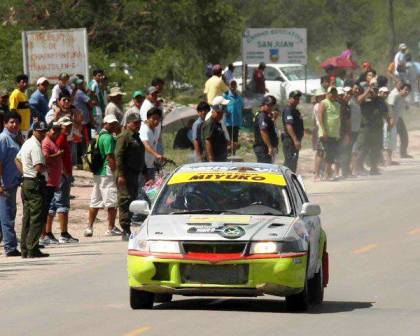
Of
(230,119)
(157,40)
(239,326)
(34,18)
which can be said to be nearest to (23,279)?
(239,326)

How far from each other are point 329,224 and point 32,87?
11959 mm

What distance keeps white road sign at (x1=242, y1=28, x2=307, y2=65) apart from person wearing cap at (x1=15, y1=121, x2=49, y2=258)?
21547 mm

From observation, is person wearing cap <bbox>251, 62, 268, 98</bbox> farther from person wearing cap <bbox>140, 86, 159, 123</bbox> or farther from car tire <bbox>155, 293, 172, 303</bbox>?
car tire <bbox>155, 293, 172, 303</bbox>

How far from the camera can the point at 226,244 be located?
43.7ft

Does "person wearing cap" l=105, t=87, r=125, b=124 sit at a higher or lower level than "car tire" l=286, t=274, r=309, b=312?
higher

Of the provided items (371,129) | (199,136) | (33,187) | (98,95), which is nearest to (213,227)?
(33,187)

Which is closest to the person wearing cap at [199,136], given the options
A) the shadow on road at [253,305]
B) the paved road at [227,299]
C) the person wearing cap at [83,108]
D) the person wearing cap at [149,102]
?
the person wearing cap at [149,102]

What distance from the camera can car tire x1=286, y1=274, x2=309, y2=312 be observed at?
1376 cm

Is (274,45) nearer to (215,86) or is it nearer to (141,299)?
(215,86)

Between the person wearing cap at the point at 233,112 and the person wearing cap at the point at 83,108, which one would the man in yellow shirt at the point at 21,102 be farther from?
the person wearing cap at the point at 233,112

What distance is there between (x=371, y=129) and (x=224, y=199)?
1781cm

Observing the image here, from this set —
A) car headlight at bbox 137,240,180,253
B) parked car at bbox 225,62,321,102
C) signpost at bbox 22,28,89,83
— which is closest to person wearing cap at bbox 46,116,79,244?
car headlight at bbox 137,240,180,253

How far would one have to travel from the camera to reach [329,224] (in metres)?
23.2

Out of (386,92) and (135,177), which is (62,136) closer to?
(135,177)
